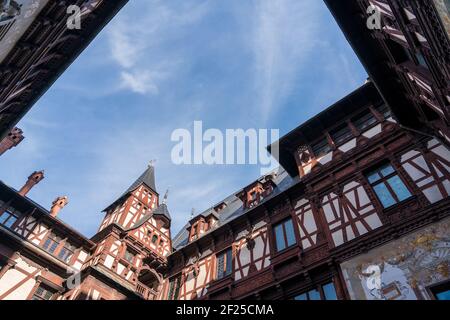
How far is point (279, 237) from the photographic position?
1353 centimetres

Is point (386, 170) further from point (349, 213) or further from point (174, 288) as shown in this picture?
point (174, 288)

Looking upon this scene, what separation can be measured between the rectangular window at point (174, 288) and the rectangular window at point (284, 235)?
20.8 feet

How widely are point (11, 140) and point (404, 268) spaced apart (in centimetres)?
2739

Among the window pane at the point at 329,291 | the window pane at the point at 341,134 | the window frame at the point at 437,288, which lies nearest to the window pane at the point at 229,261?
the window pane at the point at 329,291

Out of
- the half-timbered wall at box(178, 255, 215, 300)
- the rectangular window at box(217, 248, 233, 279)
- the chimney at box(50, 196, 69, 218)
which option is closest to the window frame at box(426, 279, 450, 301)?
the rectangular window at box(217, 248, 233, 279)

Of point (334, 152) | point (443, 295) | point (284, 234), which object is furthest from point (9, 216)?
point (443, 295)

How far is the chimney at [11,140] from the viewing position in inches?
937

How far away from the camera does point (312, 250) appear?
456 inches

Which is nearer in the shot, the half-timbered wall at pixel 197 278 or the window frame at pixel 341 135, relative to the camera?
the window frame at pixel 341 135

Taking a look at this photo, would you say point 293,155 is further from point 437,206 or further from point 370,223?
point 437,206

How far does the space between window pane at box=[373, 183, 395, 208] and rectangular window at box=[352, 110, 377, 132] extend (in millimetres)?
3104

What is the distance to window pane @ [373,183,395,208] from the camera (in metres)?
10.6

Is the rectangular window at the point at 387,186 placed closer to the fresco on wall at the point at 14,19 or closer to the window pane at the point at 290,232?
the window pane at the point at 290,232
